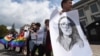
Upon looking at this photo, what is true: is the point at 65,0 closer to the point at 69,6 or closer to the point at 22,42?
the point at 69,6

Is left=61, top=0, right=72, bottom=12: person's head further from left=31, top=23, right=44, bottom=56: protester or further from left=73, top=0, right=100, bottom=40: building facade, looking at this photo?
left=73, top=0, right=100, bottom=40: building facade

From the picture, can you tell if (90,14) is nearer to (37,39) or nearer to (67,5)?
(37,39)

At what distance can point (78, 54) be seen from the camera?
4.17m

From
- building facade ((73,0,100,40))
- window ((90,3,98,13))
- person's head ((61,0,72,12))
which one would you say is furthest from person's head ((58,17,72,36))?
window ((90,3,98,13))

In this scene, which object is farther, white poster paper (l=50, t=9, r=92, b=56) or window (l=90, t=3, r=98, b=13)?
window (l=90, t=3, r=98, b=13)

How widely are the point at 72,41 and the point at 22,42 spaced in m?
12.0

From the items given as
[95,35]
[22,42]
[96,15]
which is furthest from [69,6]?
[96,15]

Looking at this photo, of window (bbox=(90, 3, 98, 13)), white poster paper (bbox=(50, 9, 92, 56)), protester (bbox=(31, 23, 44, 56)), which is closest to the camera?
white poster paper (bbox=(50, 9, 92, 56))

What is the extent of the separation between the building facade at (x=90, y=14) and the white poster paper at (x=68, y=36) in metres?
36.3

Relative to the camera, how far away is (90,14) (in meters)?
47.4

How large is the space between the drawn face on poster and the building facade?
36.3 metres

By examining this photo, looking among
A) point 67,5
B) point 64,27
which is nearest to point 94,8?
point 67,5

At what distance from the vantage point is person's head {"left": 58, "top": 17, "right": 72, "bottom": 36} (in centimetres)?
434

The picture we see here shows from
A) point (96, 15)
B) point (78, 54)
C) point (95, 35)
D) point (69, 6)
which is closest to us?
point (78, 54)
